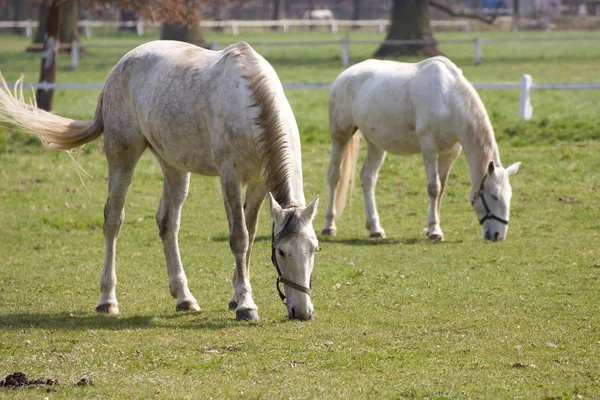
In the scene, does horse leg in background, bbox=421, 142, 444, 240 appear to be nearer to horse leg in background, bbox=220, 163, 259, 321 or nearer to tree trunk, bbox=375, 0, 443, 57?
horse leg in background, bbox=220, 163, 259, 321

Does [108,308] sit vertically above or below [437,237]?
above

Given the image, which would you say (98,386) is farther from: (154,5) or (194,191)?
(154,5)

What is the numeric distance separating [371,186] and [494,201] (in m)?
1.87

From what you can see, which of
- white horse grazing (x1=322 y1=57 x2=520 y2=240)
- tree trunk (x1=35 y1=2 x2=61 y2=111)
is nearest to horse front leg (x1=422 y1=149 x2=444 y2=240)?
white horse grazing (x1=322 y1=57 x2=520 y2=240)

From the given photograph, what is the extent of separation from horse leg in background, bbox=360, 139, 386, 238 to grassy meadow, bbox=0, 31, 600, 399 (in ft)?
1.05

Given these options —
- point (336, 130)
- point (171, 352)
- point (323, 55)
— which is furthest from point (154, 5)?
point (323, 55)

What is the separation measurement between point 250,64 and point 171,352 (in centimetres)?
234

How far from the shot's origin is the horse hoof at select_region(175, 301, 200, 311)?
26.0 ft

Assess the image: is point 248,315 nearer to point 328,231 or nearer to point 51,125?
point 51,125

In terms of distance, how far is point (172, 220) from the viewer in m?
8.34

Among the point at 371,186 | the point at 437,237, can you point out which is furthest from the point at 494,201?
the point at 371,186

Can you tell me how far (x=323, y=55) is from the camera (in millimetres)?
38094

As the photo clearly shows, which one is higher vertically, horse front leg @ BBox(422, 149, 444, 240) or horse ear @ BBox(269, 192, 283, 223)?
horse ear @ BBox(269, 192, 283, 223)

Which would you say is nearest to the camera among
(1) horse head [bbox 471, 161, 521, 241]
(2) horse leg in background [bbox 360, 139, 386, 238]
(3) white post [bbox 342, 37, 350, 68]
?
(1) horse head [bbox 471, 161, 521, 241]
